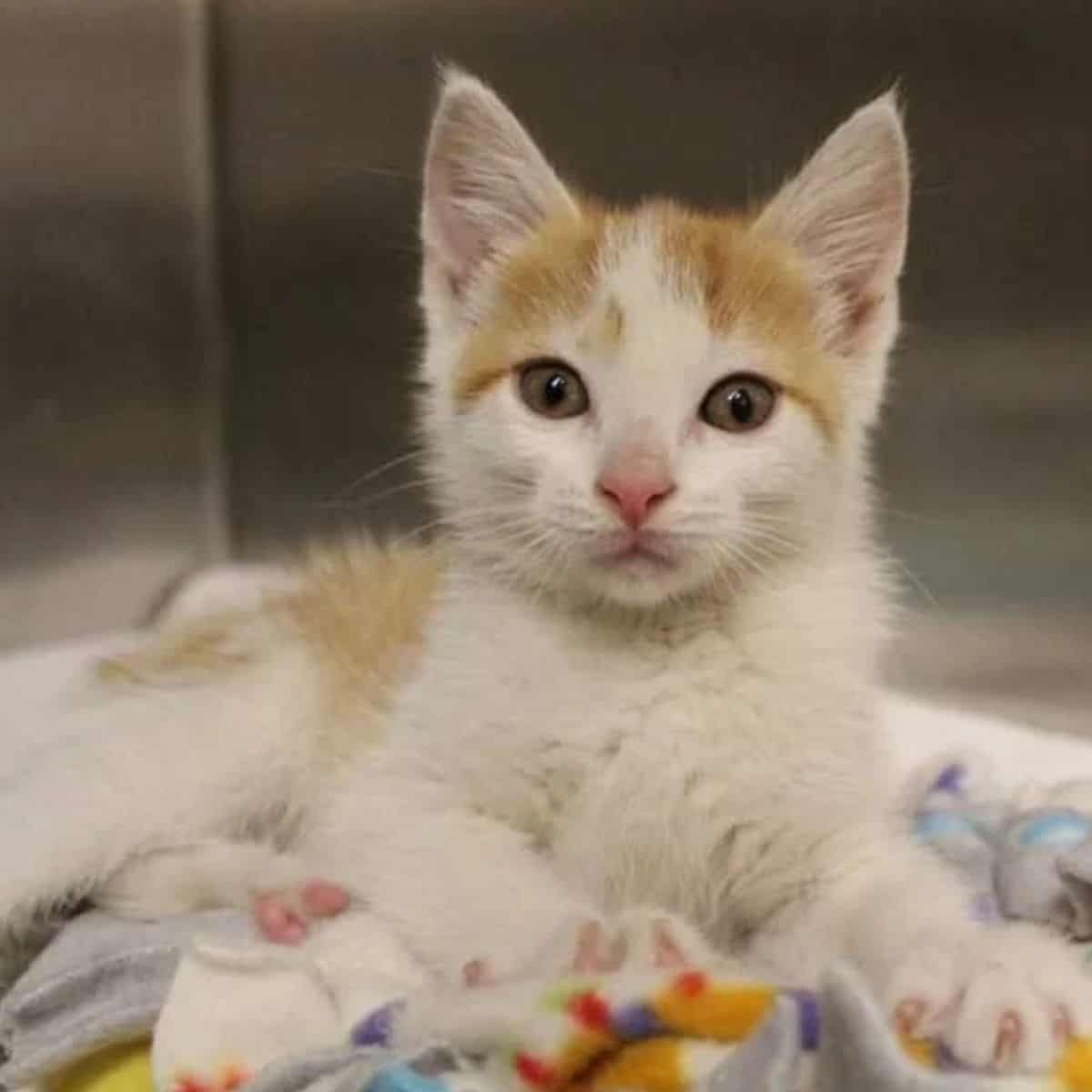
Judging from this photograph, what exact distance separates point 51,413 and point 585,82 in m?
0.77

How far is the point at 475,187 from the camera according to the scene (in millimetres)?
1352

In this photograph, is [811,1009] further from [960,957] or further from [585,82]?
[585,82]

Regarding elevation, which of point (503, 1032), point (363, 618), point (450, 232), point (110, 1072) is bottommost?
point (110, 1072)

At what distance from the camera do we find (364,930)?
1.18 m

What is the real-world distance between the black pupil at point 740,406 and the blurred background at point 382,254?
63 centimetres

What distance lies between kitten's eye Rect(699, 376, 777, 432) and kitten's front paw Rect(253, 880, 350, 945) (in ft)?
1.45

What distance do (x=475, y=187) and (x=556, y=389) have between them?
0.23 metres

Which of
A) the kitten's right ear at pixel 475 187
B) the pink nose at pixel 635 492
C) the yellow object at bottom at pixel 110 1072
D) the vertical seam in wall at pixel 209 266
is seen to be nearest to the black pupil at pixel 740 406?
the pink nose at pixel 635 492

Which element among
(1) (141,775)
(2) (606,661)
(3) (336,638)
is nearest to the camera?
(2) (606,661)

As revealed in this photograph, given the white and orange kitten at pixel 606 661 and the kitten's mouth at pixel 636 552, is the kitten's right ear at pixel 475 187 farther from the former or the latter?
the kitten's mouth at pixel 636 552

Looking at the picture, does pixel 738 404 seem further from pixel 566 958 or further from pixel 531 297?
pixel 566 958

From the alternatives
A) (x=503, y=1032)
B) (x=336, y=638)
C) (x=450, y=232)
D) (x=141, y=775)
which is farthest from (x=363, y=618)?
(x=503, y=1032)

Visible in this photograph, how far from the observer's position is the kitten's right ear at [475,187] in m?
1.31

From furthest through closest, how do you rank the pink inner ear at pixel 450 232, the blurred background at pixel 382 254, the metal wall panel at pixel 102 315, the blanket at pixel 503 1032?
the metal wall panel at pixel 102 315 < the blurred background at pixel 382 254 < the pink inner ear at pixel 450 232 < the blanket at pixel 503 1032
